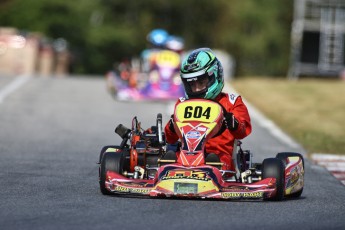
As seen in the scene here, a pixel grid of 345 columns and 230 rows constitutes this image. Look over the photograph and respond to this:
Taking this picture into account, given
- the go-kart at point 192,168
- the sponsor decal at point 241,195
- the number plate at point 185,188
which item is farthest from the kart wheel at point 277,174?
the number plate at point 185,188

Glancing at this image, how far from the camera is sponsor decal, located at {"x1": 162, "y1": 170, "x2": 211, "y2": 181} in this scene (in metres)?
8.39

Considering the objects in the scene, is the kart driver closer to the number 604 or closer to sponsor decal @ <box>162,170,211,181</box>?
the number 604

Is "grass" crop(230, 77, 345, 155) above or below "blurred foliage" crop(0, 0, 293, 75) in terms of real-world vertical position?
below

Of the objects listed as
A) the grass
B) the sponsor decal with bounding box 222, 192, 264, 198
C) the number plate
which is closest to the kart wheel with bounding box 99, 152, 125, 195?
the number plate

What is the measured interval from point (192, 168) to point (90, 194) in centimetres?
92

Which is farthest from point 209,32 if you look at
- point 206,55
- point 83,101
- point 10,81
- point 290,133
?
point 206,55

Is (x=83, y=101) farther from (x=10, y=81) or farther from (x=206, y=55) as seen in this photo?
(x=206, y=55)

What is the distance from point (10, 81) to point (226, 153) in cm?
1835

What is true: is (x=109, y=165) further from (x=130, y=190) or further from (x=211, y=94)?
(x=211, y=94)

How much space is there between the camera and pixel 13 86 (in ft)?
82.7

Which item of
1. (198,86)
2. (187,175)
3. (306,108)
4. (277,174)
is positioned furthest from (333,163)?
(306,108)

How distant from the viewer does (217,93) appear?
947cm

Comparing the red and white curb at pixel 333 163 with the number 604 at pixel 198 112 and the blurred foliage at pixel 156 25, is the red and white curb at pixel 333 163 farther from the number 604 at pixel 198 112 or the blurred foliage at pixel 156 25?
the blurred foliage at pixel 156 25

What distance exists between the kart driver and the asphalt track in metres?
0.78
